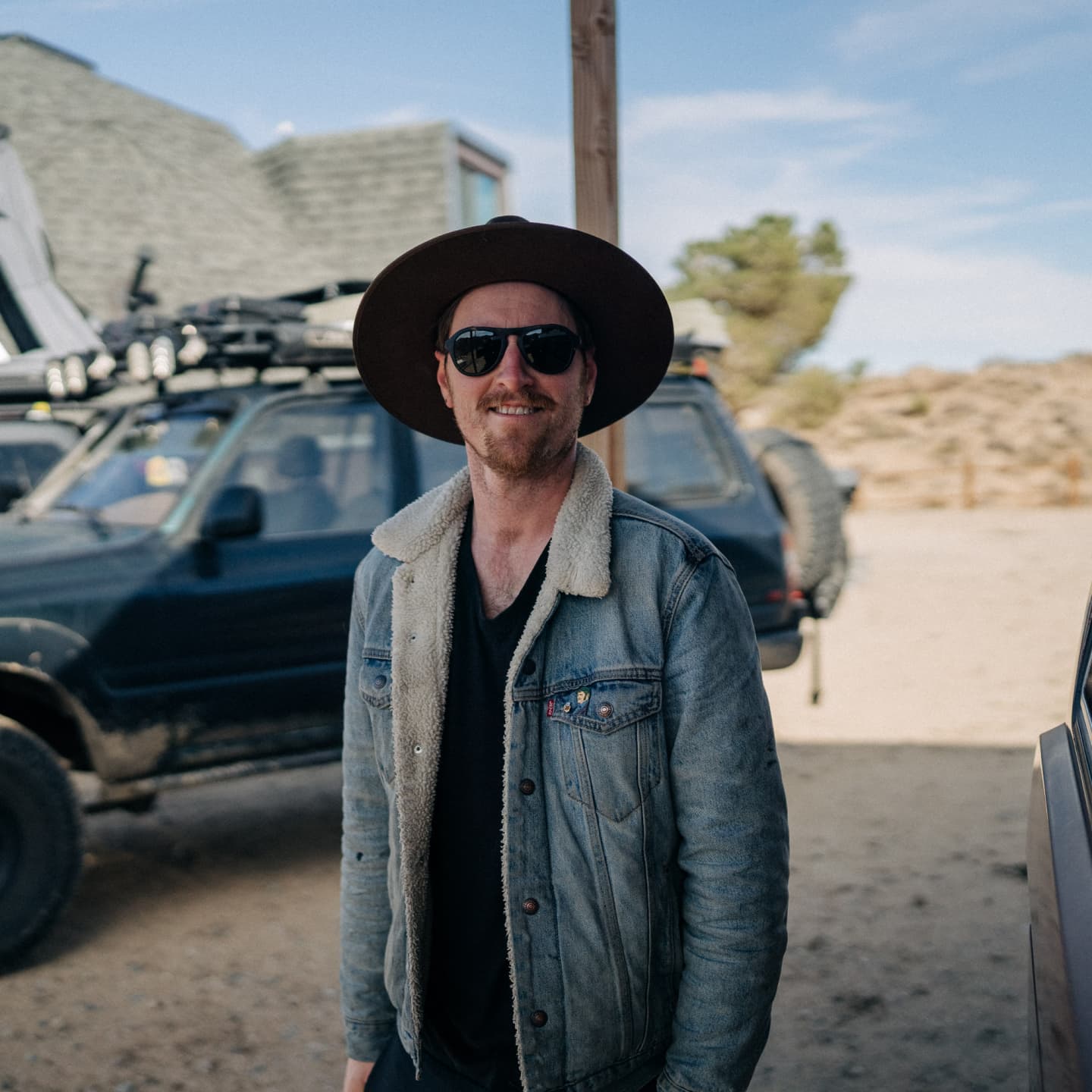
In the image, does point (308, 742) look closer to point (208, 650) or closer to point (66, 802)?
point (208, 650)

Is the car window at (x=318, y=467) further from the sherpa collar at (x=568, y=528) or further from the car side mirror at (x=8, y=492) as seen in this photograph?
the sherpa collar at (x=568, y=528)

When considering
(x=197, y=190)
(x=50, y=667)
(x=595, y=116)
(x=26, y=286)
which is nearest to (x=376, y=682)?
(x=595, y=116)

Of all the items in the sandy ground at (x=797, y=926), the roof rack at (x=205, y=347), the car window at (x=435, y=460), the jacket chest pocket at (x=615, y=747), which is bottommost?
the sandy ground at (x=797, y=926)

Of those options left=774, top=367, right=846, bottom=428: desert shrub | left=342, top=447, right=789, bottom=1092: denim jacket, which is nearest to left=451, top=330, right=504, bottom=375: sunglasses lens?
left=342, top=447, right=789, bottom=1092: denim jacket

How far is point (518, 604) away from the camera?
168 cm

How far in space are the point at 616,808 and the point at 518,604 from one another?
13.6 inches

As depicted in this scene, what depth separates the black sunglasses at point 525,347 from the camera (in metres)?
1.72

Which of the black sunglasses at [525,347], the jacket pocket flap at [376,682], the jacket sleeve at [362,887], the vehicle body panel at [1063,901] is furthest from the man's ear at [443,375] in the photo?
the vehicle body panel at [1063,901]

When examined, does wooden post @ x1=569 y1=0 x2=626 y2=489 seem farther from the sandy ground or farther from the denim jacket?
the sandy ground

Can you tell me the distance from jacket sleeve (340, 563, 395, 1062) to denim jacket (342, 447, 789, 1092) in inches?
8.7

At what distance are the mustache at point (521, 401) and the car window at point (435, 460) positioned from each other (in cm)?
299

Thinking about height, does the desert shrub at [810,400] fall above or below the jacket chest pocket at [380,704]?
above

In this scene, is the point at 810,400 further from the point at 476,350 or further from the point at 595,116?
the point at 476,350

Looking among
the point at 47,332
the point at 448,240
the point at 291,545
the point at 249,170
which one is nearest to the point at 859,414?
the point at 249,170
